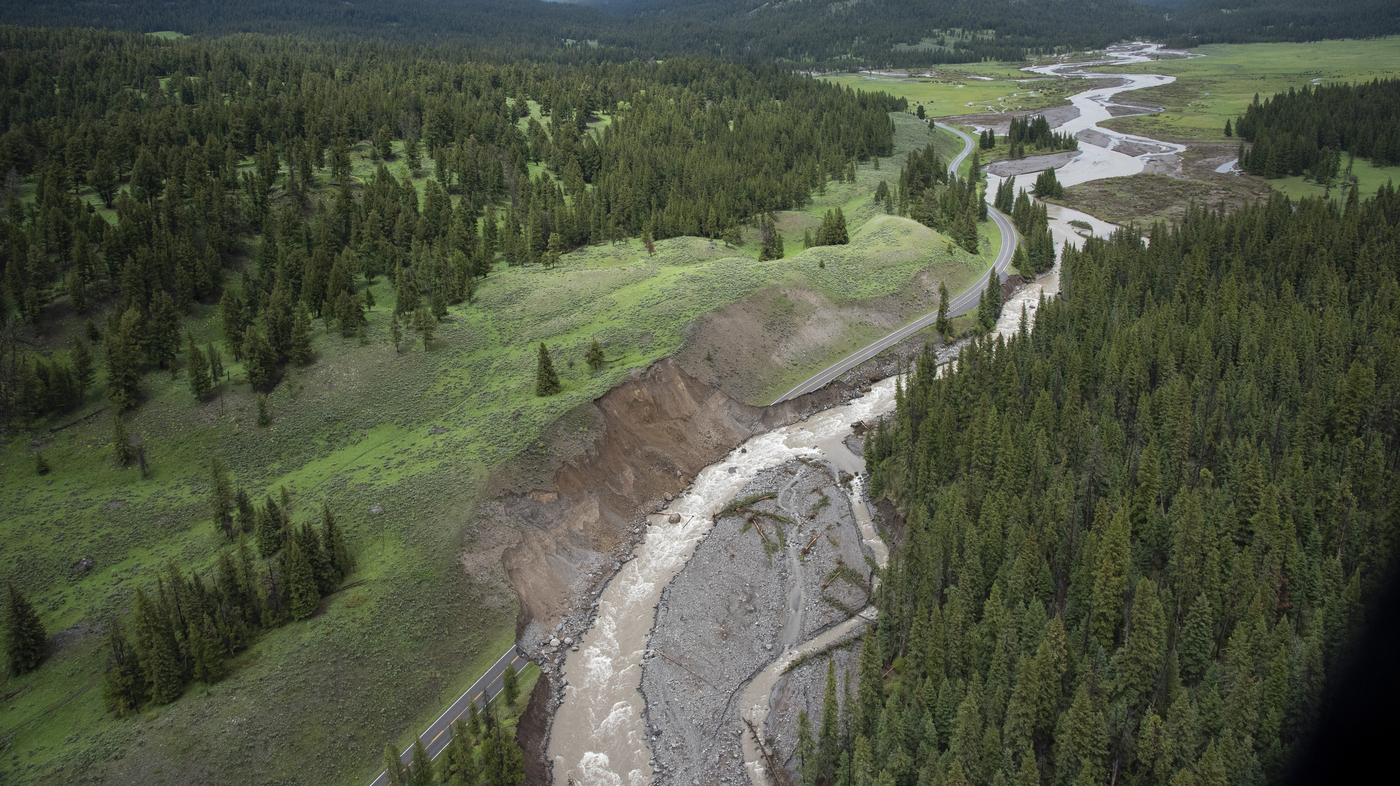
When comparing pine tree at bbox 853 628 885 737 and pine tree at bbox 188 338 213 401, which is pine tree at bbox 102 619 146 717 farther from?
pine tree at bbox 853 628 885 737

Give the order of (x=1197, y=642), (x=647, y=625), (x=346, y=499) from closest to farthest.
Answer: (x=1197, y=642) < (x=647, y=625) < (x=346, y=499)

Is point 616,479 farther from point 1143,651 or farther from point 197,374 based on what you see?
point 1143,651

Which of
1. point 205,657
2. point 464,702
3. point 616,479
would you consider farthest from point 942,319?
point 205,657

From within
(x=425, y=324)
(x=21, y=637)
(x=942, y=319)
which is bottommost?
(x=21, y=637)

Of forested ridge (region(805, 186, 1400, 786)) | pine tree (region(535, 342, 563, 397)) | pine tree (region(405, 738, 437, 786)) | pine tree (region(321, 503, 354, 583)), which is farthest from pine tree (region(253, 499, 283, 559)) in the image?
forested ridge (region(805, 186, 1400, 786))

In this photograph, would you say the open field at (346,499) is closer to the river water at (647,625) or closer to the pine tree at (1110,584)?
the river water at (647,625)

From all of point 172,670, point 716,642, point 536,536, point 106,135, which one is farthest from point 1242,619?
point 106,135

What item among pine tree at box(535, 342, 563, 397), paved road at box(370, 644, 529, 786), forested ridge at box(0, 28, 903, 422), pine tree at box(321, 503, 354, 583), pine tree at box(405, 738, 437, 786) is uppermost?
forested ridge at box(0, 28, 903, 422)

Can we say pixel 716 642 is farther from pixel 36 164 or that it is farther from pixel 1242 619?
pixel 36 164
